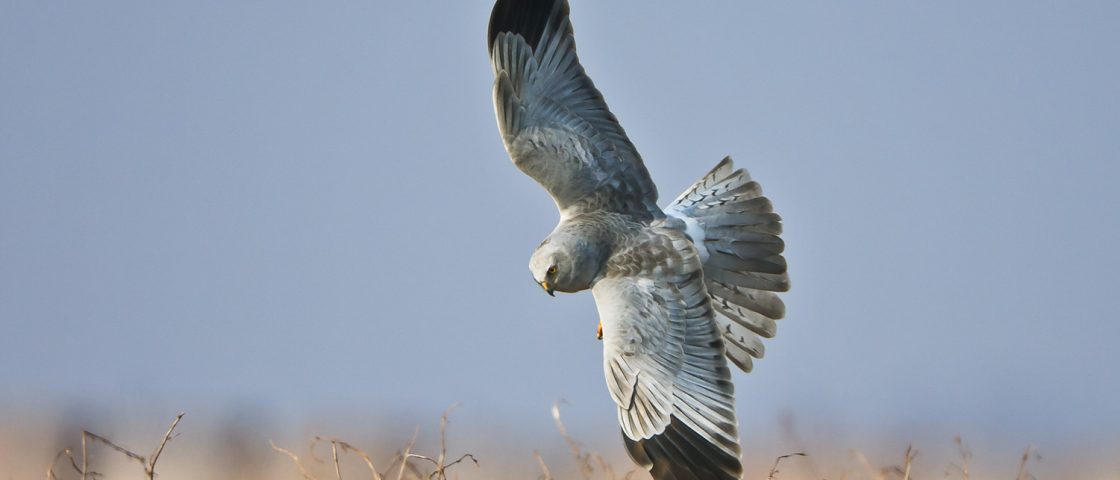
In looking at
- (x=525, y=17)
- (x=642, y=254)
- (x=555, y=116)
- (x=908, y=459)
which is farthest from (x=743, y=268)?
(x=908, y=459)

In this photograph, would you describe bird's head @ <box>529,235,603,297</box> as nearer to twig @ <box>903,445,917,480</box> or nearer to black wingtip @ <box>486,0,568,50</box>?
black wingtip @ <box>486,0,568,50</box>

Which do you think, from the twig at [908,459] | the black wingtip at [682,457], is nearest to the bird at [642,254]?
the black wingtip at [682,457]

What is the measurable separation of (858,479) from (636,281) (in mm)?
2043

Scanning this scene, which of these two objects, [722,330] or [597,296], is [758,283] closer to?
[722,330]

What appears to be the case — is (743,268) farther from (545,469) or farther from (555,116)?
(545,469)

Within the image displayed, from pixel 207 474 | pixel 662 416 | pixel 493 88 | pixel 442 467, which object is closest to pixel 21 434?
pixel 207 474

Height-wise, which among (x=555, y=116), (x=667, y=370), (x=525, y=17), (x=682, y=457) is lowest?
(x=682, y=457)

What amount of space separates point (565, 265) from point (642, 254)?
0.42 meters

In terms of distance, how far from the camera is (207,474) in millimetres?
12391

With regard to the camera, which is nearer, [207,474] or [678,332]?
[678,332]

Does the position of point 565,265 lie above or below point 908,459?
above

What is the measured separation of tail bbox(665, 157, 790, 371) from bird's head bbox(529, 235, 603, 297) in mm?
1043

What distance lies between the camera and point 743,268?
817 centimetres

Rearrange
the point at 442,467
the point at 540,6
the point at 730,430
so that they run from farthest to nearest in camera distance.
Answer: the point at 540,6, the point at 730,430, the point at 442,467
